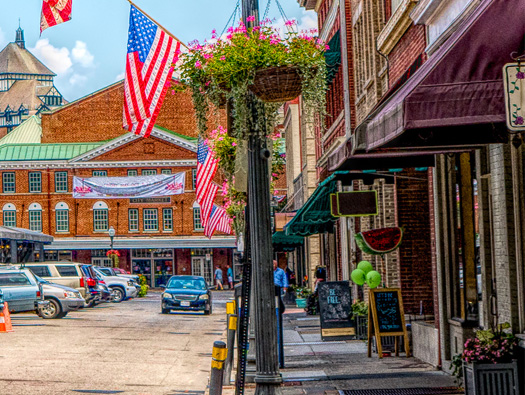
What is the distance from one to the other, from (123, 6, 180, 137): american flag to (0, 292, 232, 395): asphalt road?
3.80 m

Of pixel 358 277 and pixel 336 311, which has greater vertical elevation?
pixel 358 277

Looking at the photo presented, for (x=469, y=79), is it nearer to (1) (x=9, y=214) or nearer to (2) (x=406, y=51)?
(2) (x=406, y=51)

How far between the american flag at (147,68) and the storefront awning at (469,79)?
6.67 metres

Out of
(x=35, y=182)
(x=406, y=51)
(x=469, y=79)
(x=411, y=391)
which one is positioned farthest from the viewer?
(x=35, y=182)

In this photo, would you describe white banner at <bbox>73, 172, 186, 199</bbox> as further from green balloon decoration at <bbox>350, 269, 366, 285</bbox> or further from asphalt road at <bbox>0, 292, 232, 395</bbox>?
green balloon decoration at <bbox>350, 269, 366, 285</bbox>

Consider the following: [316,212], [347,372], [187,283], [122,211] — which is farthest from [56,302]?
[122,211]

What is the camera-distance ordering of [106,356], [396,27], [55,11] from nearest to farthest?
1. [55,11]
2. [396,27]
3. [106,356]

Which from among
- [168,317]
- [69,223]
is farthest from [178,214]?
[168,317]

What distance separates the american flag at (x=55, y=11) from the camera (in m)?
13.8

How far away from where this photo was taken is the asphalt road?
1338 centimetres

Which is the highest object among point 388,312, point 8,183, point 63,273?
point 8,183

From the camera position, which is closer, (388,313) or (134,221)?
(388,313)

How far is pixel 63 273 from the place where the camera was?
112ft

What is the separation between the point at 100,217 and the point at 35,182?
19.8 ft
